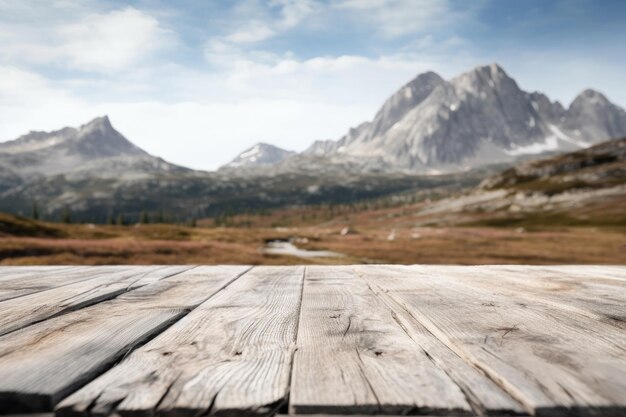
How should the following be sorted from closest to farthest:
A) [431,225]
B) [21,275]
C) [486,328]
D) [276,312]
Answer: [486,328], [276,312], [21,275], [431,225]

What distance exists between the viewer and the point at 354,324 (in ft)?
7.05

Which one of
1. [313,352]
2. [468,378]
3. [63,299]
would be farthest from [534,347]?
[63,299]

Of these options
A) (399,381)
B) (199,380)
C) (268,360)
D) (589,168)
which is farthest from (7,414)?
(589,168)

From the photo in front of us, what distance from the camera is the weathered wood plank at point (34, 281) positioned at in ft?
10.9

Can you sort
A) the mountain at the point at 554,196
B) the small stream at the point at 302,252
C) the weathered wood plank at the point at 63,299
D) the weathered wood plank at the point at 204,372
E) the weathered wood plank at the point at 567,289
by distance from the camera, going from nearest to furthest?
the weathered wood plank at the point at 204,372 < the weathered wood plank at the point at 63,299 < the weathered wood plank at the point at 567,289 < the small stream at the point at 302,252 < the mountain at the point at 554,196

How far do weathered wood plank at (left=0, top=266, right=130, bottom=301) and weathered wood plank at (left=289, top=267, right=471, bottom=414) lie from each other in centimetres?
260

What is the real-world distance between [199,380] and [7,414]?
1.91ft

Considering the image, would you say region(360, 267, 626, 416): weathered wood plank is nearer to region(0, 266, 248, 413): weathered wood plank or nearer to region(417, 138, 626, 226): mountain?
region(0, 266, 248, 413): weathered wood plank

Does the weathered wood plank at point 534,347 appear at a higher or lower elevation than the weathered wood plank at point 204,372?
lower

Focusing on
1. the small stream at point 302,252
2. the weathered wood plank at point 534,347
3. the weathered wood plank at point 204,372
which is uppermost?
the weathered wood plank at point 204,372

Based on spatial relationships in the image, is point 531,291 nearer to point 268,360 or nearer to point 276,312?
point 276,312

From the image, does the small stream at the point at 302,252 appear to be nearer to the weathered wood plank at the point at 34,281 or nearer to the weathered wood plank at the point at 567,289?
the weathered wood plank at the point at 34,281

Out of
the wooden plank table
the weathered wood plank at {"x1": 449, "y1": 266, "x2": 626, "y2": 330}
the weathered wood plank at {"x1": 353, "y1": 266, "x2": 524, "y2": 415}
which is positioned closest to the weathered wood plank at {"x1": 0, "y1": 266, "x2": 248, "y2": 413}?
the wooden plank table

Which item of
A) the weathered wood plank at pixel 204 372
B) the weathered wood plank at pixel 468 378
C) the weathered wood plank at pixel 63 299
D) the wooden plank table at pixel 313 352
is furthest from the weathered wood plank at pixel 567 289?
the weathered wood plank at pixel 63 299
